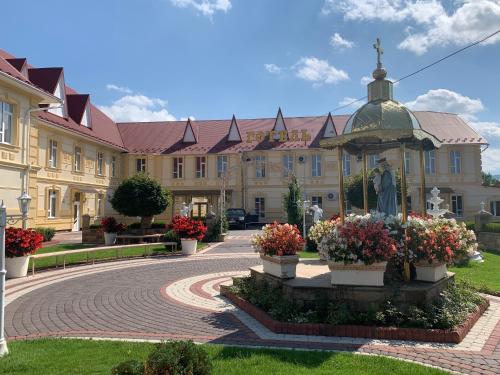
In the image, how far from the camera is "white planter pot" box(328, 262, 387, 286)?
6.33 m

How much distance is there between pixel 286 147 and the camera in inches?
1489

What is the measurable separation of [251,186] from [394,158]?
1366cm

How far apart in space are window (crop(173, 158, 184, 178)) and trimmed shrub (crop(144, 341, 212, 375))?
3535cm

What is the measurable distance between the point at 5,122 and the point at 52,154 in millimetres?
10603

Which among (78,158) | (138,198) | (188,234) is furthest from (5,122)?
(78,158)

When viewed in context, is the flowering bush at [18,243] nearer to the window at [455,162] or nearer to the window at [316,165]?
the window at [316,165]

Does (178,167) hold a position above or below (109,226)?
above

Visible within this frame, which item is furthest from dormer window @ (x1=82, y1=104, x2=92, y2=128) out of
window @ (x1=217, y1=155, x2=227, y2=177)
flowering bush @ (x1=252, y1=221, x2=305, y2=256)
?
flowering bush @ (x1=252, y1=221, x2=305, y2=256)

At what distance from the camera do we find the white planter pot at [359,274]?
6.33m

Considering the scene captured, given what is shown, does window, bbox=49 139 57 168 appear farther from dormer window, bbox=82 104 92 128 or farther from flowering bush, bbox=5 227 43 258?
flowering bush, bbox=5 227 43 258

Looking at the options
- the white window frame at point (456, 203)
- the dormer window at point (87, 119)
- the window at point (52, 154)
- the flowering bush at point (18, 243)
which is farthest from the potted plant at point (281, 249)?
the white window frame at point (456, 203)

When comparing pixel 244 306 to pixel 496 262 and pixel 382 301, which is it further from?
pixel 496 262

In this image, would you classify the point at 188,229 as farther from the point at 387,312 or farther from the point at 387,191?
the point at 387,312

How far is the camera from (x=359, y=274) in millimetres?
6398
